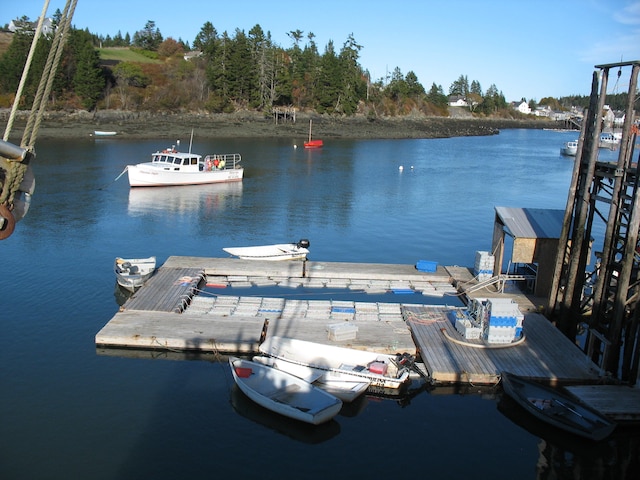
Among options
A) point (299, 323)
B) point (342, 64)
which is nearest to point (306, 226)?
point (299, 323)

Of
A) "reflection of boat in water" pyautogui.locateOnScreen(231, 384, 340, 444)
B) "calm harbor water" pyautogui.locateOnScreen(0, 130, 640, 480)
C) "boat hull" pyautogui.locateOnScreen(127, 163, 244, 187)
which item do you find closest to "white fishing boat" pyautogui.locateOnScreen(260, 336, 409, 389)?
"calm harbor water" pyautogui.locateOnScreen(0, 130, 640, 480)

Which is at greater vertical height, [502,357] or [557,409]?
[502,357]

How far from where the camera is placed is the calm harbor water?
12156 millimetres

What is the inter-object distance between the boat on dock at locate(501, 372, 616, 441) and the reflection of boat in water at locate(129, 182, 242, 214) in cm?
2774

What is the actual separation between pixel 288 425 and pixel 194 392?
2867mm

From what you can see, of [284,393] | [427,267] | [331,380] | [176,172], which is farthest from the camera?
[176,172]

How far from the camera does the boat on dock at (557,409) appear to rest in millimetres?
12641

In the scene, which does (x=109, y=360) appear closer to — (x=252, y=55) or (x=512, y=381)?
(x=512, y=381)

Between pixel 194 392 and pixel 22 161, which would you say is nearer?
pixel 22 161

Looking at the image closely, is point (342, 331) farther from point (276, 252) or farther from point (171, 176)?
point (171, 176)

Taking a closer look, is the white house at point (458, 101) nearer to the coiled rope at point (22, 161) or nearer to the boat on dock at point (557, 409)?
the boat on dock at point (557, 409)

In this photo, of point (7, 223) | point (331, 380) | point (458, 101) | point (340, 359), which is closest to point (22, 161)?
point (7, 223)

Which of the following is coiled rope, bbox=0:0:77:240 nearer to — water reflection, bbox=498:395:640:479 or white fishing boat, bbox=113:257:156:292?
water reflection, bbox=498:395:640:479

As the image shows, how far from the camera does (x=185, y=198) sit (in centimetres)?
4234
